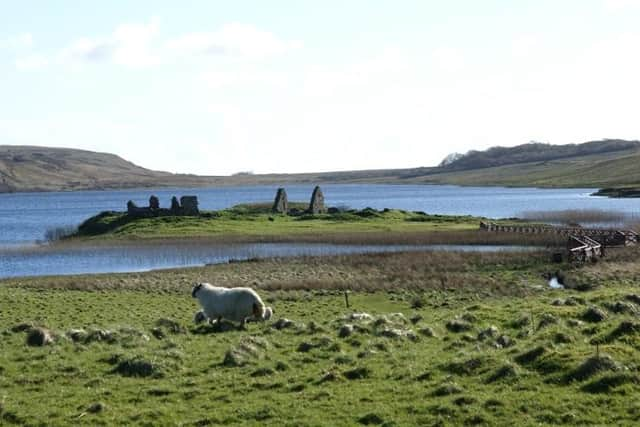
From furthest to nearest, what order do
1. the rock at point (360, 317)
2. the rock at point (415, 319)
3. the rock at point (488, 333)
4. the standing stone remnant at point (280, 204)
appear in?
1. the standing stone remnant at point (280, 204)
2. the rock at point (415, 319)
3. the rock at point (360, 317)
4. the rock at point (488, 333)

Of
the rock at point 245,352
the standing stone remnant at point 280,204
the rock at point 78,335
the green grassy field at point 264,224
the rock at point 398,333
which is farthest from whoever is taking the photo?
the standing stone remnant at point 280,204

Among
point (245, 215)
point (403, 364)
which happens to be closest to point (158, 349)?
point (403, 364)

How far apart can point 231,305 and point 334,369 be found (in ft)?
28.4

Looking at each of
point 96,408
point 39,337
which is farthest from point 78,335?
point 96,408

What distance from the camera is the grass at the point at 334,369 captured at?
13.7 m

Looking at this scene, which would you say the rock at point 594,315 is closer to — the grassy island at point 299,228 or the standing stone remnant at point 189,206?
the grassy island at point 299,228

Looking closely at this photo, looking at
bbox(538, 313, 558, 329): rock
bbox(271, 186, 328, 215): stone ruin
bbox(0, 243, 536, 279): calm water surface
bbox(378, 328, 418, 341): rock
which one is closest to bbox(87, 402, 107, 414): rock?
bbox(378, 328, 418, 341): rock

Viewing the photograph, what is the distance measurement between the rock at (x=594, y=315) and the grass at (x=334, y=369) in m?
0.30

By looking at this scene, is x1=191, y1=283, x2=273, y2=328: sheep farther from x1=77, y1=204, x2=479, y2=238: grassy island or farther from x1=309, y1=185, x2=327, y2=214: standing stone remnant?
x1=309, y1=185, x2=327, y2=214: standing stone remnant

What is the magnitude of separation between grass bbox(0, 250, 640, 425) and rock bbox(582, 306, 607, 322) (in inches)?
11.7

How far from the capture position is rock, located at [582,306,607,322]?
21.3 m

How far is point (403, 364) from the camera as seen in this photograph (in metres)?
17.2

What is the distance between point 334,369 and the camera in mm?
16953

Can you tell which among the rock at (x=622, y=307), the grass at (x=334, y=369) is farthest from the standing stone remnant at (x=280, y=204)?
the rock at (x=622, y=307)
